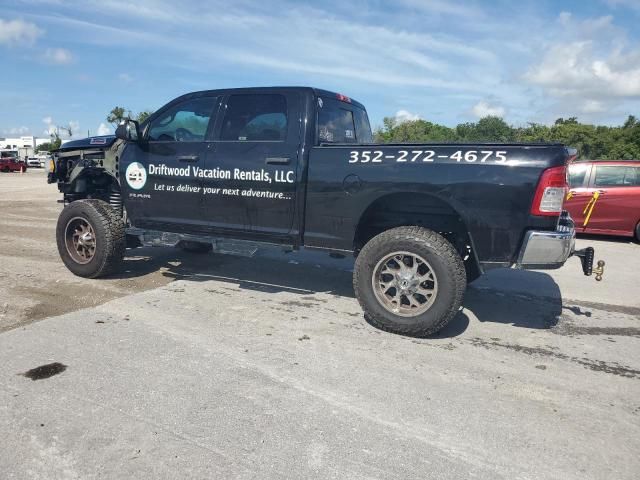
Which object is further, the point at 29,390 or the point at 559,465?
the point at 29,390

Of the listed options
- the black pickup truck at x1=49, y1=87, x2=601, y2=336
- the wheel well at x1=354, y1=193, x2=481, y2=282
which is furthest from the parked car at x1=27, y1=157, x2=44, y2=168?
the wheel well at x1=354, y1=193, x2=481, y2=282

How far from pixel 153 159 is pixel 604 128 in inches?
2502

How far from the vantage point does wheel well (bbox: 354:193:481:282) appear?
14.8 feet

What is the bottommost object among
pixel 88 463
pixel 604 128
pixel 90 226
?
pixel 88 463

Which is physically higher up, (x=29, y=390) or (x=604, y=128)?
(x=604, y=128)

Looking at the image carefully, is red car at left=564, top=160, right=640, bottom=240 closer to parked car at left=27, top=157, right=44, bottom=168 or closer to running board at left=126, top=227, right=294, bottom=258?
running board at left=126, top=227, right=294, bottom=258

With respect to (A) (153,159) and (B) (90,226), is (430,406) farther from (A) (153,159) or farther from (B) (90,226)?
(B) (90,226)

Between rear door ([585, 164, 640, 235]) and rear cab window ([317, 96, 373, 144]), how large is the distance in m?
6.23

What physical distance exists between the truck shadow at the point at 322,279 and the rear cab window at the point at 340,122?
1681 mm

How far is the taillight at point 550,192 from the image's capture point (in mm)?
3795

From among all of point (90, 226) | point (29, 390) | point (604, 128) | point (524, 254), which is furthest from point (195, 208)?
point (604, 128)

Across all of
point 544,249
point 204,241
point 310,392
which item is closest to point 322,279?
point 204,241

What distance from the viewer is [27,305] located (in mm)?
4770

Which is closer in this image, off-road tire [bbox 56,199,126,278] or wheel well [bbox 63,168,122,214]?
off-road tire [bbox 56,199,126,278]
